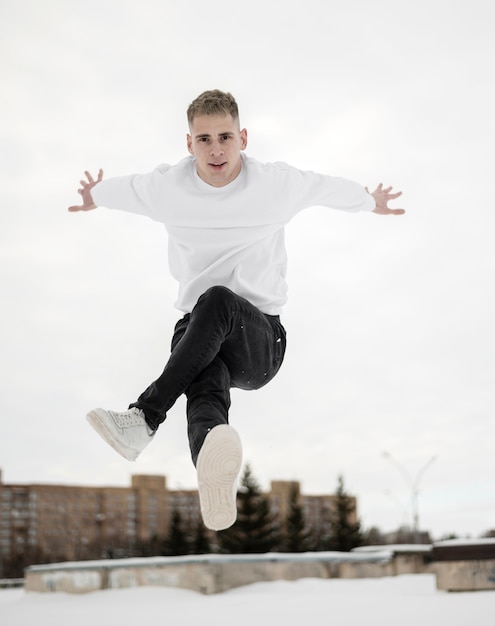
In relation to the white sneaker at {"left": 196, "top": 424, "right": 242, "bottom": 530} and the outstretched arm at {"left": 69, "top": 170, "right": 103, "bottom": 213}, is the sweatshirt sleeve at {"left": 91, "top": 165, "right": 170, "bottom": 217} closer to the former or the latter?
the outstretched arm at {"left": 69, "top": 170, "right": 103, "bottom": 213}

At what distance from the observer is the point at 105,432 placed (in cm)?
352

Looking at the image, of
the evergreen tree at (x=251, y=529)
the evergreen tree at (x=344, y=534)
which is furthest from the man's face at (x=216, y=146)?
the evergreen tree at (x=344, y=534)

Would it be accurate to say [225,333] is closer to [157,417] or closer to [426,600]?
[157,417]

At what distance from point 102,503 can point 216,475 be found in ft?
284

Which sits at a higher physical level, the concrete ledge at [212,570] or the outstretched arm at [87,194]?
the outstretched arm at [87,194]

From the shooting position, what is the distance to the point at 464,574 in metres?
16.8

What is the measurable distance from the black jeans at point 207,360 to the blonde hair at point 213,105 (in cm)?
90

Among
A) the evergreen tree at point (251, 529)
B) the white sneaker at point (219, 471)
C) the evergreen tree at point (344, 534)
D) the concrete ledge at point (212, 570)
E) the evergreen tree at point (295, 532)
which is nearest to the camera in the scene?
the white sneaker at point (219, 471)

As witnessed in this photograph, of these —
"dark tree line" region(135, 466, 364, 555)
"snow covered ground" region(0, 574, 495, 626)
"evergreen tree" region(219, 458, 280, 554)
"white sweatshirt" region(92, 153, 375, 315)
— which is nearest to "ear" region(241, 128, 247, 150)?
"white sweatshirt" region(92, 153, 375, 315)

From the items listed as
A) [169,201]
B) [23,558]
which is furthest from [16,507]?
[169,201]

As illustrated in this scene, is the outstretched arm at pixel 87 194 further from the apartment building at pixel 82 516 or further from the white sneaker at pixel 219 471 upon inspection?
the apartment building at pixel 82 516

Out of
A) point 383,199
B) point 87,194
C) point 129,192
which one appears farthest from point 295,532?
point 129,192

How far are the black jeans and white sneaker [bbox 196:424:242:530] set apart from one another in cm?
11

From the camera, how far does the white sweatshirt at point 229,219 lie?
4.01 m
